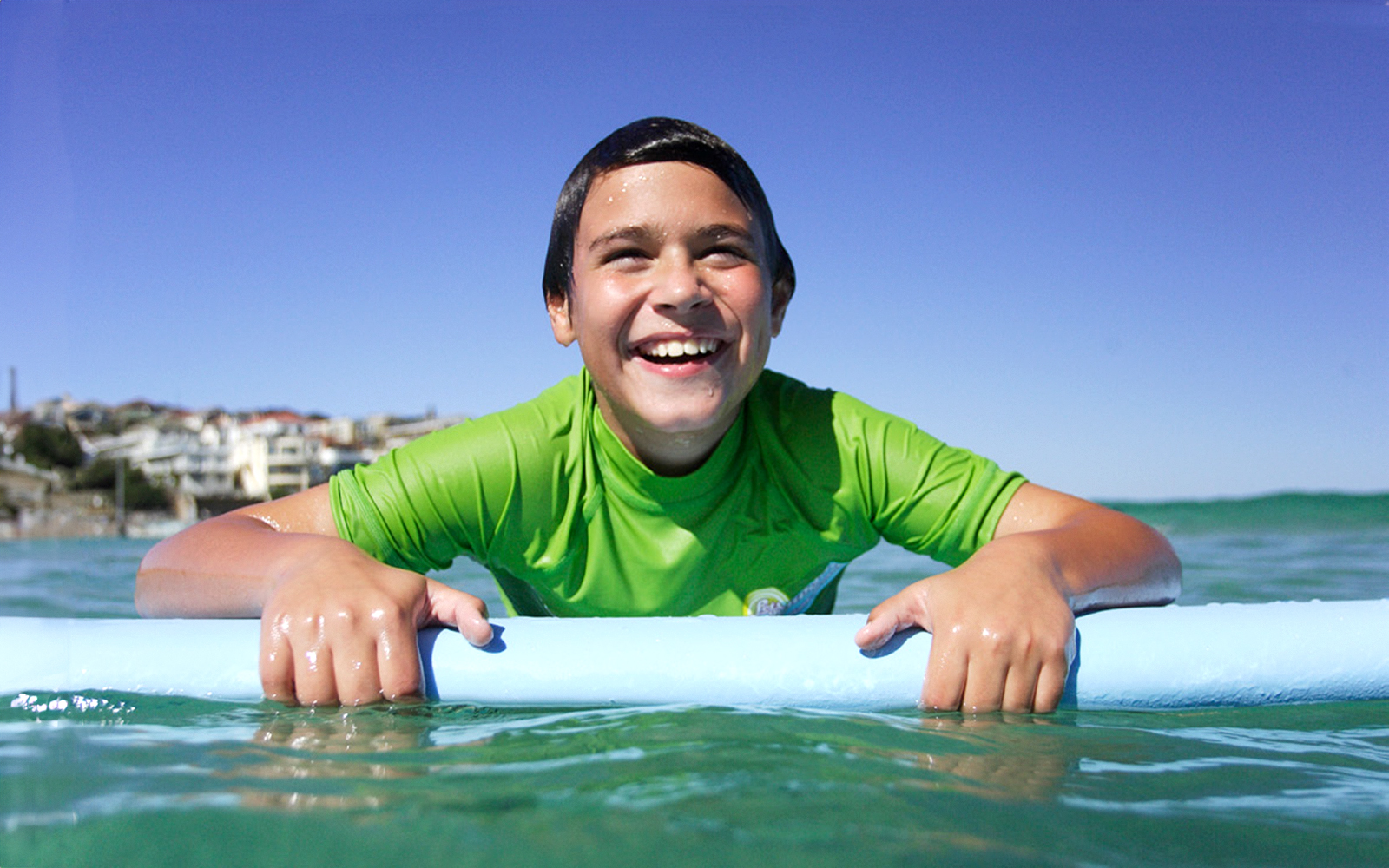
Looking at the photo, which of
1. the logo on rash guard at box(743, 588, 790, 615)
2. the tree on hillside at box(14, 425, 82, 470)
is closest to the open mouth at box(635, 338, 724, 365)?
the logo on rash guard at box(743, 588, 790, 615)

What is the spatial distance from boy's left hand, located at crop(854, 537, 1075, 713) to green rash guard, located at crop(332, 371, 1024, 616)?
2.41ft

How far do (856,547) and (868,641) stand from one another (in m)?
1.09

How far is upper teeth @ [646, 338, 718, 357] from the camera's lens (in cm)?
223

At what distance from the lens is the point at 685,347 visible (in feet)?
7.32

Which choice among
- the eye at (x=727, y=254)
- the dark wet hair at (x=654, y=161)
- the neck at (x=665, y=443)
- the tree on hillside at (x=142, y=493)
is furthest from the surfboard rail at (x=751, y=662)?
the tree on hillside at (x=142, y=493)

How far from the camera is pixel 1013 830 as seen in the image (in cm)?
94

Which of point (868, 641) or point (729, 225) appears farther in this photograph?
point (729, 225)

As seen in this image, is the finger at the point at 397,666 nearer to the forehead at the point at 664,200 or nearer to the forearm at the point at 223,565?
the forearm at the point at 223,565

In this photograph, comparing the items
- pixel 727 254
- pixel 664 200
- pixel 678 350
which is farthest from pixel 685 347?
pixel 664 200

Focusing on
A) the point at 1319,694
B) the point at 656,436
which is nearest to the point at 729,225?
the point at 656,436

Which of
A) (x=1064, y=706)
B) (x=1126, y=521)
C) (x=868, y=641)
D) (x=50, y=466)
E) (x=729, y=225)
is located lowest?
(x=1064, y=706)

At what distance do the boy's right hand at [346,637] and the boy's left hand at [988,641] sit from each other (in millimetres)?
732

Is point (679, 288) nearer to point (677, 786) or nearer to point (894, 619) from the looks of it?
point (894, 619)

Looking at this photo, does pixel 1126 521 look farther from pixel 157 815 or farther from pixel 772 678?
pixel 157 815
